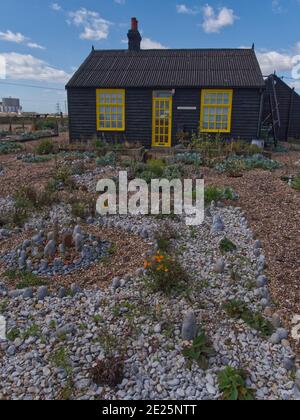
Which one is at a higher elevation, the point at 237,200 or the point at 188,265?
the point at 237,200

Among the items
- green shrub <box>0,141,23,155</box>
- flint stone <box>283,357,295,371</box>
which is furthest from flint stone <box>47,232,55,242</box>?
green shrub <box>0,141,23,155</box>

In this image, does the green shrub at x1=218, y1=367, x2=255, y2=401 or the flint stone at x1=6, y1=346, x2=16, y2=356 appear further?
the flint stone at x1=6, y1=346, x2=16, y2=356

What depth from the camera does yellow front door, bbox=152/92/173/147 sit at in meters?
12.5

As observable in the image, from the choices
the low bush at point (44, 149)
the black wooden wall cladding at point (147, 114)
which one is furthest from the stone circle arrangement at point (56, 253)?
the black wooden wall cladding at point (147, 114)

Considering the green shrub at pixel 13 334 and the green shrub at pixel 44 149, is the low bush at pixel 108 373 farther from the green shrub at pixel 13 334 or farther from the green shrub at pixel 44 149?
the green shrub at pixel 44 149

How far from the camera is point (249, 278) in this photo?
3.71 meters

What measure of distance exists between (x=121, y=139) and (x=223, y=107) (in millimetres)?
4037

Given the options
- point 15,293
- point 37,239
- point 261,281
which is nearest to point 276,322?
point 261,281

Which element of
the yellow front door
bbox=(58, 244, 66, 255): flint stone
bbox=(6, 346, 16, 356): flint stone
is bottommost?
bbox=(6, 346, 16, 356): flint stone

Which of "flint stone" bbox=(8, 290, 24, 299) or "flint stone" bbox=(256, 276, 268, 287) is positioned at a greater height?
"flint stone" bbox=(256, 276, 268, 287)

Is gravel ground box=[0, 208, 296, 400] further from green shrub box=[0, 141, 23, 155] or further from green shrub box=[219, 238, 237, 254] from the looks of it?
green shrub box=[0, 141, 23, 155]

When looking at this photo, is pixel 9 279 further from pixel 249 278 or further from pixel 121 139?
pixel 121 139

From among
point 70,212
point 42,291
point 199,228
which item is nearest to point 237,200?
point 199,228

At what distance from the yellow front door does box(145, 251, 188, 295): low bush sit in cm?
982
